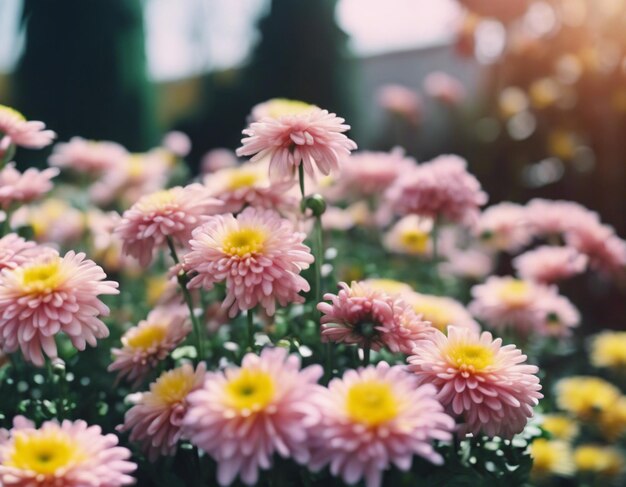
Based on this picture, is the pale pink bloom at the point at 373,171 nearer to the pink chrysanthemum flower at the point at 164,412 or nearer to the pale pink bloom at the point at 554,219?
the pale pink bloom at the point at 554,219

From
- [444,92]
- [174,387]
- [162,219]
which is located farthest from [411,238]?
[444,92]

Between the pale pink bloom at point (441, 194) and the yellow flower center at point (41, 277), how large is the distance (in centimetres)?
103

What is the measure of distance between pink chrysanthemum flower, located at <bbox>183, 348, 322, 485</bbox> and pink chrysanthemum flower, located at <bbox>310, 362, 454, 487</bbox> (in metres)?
0.02

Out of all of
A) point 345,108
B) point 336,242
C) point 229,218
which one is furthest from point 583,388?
point 345,108

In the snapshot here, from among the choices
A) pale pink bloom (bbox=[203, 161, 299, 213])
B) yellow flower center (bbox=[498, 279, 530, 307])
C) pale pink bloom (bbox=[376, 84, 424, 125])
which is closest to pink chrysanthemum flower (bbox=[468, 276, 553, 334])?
yellow flower center (bbox=[498, 279, 530, 307])

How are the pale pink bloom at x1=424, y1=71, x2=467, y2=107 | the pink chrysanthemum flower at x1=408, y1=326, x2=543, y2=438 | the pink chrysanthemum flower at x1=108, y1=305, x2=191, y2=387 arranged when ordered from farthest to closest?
the pale pink bloom at x1=424, y1=71, x2=467, y2=107 < the pink chrysanthemum flower at x1=108, y1=305, x2=191, y2=387 < the pink chrysanthemum flower at x1=408, y1=326, x2=543, y2=438

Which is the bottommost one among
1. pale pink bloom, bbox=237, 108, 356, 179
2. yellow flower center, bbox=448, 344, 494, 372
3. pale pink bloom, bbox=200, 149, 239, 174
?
yellow flower center, bbox=448, 344, 494, 372

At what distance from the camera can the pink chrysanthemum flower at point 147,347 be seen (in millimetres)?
1427

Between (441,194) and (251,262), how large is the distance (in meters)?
0.86

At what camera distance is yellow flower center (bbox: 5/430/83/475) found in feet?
3.20

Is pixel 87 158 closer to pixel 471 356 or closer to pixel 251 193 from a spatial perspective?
pixel 251 193

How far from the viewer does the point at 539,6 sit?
4863 millimetres

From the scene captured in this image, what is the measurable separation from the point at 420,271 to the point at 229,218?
61.1 inches

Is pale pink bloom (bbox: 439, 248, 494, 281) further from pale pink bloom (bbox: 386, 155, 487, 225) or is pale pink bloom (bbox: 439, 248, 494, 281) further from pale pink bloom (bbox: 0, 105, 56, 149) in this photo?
pale pink bloom (bbox: 0, 105, 56, 149)
